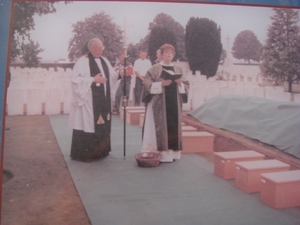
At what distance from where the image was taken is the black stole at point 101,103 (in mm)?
2844

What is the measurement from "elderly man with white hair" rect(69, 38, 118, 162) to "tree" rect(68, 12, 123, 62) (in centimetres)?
6

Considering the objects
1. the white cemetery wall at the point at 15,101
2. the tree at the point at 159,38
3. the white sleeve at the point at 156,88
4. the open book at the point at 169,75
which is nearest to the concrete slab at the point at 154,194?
the white cemetery wall at the point at 15,101

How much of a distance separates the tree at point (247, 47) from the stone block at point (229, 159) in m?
0.76

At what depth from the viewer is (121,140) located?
9.46ft

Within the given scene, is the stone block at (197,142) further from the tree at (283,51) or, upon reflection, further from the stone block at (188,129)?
the tree at (283,51)

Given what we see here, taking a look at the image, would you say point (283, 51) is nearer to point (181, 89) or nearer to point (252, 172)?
point (181, 89)

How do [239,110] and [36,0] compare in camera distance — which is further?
[239,110]

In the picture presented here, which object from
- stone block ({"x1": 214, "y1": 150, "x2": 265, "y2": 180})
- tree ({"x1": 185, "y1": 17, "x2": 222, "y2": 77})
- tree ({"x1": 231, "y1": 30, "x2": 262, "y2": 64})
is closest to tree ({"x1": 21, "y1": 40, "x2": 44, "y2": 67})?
tree ({"x1": 185, "y1": 17, "x2": 222, "y2": 77})

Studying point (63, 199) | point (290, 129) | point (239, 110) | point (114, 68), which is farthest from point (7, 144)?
point (290, 129)

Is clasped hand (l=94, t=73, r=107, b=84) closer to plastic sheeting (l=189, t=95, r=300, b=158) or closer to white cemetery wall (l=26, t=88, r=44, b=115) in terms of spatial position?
white cemetery wall (l=26, t=88, r=44, b=115)

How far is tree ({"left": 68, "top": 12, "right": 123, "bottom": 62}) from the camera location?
2606 millimetres

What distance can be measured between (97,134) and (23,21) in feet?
3.61

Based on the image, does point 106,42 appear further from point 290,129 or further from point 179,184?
point 290,129

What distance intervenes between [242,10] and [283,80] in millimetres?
670
